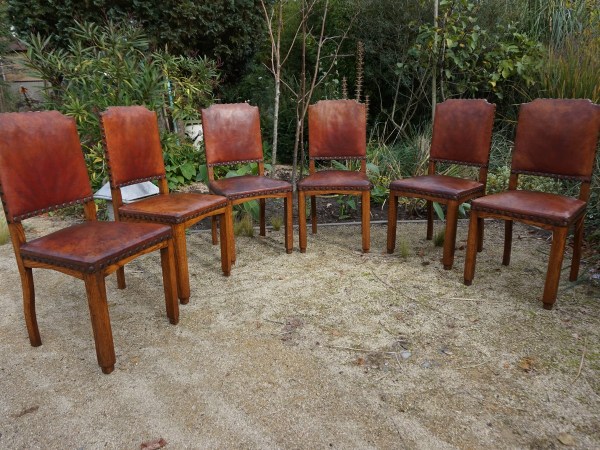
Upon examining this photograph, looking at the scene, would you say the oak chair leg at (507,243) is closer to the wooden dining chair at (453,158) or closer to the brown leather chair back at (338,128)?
the wooden dining chair at (453,158)

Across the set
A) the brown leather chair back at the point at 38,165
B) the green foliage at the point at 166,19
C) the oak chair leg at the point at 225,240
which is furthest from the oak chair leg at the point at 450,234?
the green foliage at the point at 166,19

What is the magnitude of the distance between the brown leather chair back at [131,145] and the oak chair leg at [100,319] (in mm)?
880

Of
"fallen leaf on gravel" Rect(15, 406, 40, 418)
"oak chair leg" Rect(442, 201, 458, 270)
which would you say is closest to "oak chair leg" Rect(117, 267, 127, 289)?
"fallen leaf on gravel" Rect(15, 406, 40, 418)

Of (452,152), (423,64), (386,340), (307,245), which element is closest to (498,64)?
(423,64)

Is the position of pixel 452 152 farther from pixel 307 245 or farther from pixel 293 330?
pixel 293 330

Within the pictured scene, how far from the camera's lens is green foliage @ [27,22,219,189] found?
14.3ft

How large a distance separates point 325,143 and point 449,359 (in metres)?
2.00

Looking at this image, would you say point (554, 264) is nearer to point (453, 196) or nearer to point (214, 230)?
point (453, 196)

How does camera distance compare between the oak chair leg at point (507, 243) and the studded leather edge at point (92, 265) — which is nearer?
the studded leather edge at point (92, 265)

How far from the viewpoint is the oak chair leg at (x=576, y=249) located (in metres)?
2.79

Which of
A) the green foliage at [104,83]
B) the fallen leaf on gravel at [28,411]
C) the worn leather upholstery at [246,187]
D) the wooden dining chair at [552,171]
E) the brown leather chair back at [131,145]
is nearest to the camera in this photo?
the fallen leaf on gravel at [28,411]

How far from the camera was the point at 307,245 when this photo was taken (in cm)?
365

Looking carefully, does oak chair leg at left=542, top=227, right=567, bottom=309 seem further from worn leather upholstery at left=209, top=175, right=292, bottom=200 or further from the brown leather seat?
the brown leather seat

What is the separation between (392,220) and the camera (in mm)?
3400
